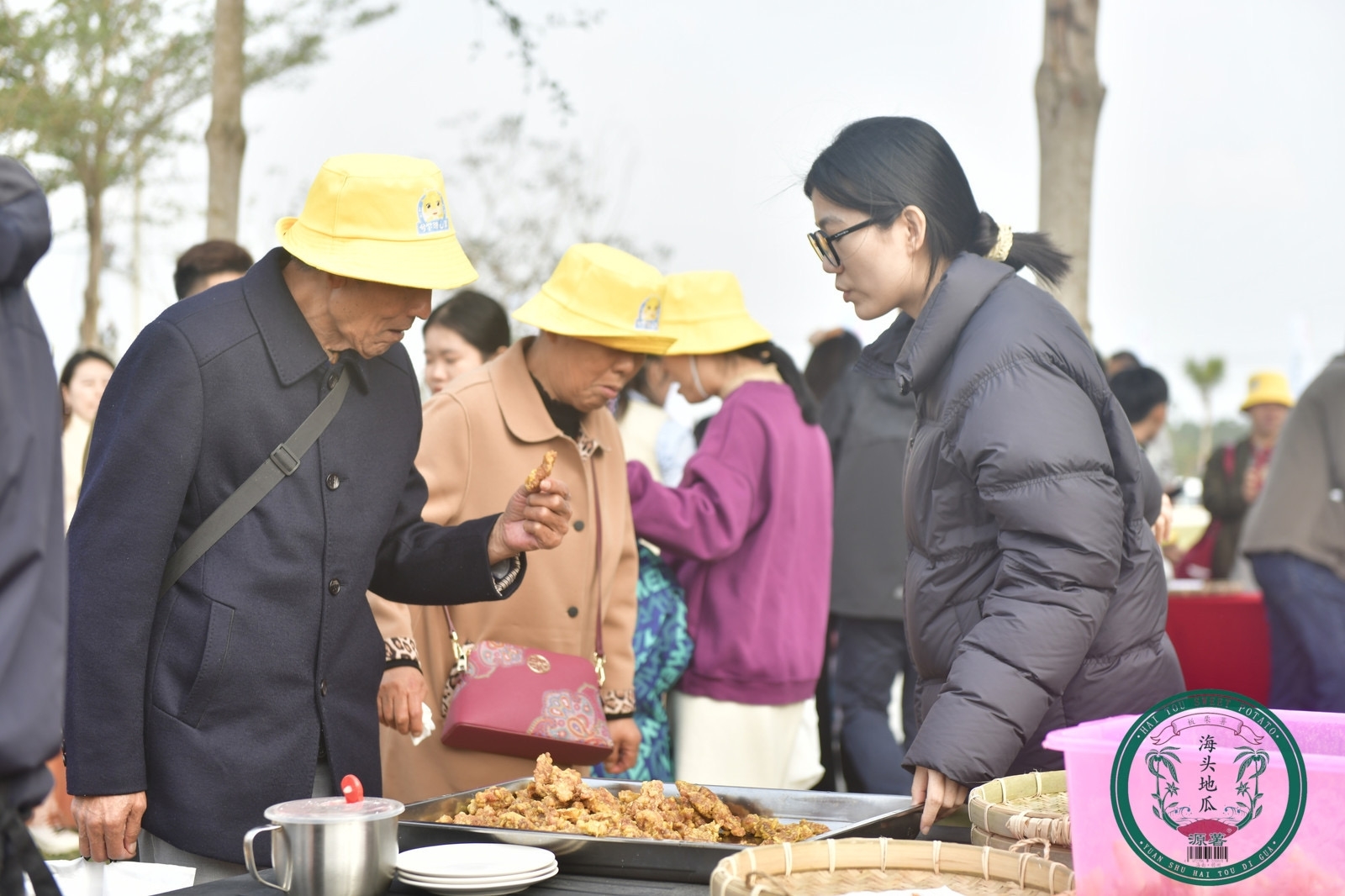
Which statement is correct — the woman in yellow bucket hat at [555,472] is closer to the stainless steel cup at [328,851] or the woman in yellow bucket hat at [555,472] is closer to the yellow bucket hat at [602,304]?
the yellow bucket hat at [602,304]

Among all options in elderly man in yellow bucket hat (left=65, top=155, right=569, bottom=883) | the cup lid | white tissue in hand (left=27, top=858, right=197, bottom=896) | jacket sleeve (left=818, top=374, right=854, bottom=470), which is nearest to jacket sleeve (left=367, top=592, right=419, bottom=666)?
elderly man in yellow bucket hat (left=65, top=155, right=569, bottom=883)

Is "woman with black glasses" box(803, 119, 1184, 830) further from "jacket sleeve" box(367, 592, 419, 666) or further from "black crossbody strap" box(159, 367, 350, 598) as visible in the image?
"jacket sleeve" box(367, 592, 419, 666)

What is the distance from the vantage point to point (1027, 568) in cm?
189

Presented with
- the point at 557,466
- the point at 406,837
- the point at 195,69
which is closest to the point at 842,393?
the point at 557,466

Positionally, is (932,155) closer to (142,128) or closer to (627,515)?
(627,515)

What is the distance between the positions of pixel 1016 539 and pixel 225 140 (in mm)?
5618

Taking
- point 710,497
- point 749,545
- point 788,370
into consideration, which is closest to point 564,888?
point 710,497

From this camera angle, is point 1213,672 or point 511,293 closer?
point 1213,672

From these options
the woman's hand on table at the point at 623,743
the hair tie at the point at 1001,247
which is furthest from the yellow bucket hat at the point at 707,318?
the hair tie at the point at 1001,247

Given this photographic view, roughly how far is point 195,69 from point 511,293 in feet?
22.8

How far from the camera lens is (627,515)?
3.26 metres

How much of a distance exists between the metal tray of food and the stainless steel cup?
8.2 inches

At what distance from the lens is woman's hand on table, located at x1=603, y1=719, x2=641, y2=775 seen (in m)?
3.13

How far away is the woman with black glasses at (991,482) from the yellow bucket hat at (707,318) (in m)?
1.61
